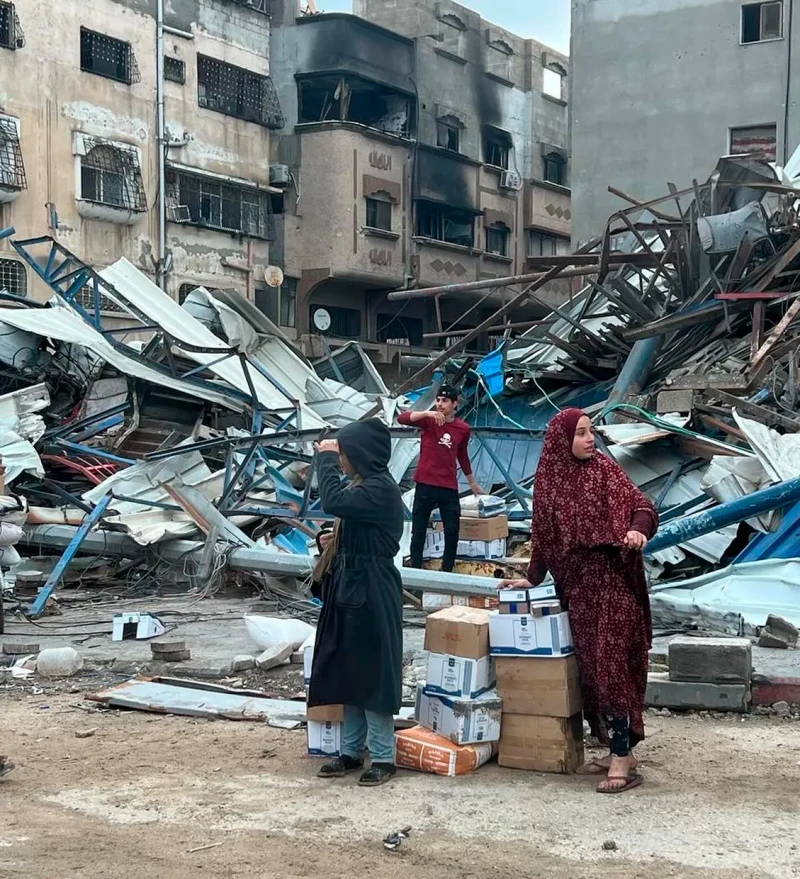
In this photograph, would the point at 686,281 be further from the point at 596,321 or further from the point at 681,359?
the point at 596,321

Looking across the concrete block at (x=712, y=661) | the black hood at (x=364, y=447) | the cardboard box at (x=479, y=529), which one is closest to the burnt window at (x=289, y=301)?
the cardboard box at (x=479, y=529)

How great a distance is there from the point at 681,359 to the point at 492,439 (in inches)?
94.0

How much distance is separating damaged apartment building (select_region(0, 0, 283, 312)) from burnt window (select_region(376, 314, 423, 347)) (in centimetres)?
516

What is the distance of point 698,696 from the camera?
650 cm

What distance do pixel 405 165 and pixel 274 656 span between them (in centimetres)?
3080

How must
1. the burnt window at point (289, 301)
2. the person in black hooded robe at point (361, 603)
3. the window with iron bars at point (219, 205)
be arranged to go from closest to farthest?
the person in black hooded robe at point (361, 603) → the window with iron bars at point (219, 205) → the burnt window at point (289, 301)

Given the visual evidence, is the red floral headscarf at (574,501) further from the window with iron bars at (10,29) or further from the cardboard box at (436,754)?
the window with iron bars at (10,29)

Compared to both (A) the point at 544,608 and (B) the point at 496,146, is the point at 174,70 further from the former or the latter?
(A) the point at 544,608

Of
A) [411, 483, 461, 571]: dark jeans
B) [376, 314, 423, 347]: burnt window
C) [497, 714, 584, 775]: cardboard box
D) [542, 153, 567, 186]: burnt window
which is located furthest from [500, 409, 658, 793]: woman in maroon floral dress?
[542, 153, 567, 186]: burnt window

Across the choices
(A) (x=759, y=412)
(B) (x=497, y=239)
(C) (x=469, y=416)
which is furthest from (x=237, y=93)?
(A) (x=759, y=412)

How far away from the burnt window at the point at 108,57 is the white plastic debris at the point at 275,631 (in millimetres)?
24138

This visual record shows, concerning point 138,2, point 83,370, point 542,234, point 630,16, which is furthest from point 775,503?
point 542,234

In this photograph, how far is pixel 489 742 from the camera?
547cm

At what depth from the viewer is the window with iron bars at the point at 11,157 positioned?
2655 cm
